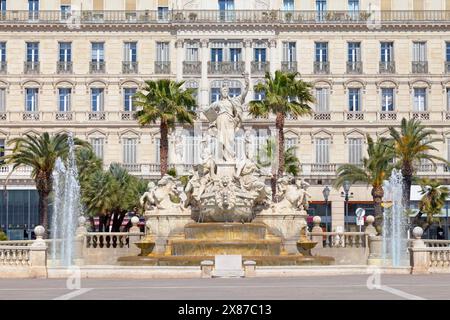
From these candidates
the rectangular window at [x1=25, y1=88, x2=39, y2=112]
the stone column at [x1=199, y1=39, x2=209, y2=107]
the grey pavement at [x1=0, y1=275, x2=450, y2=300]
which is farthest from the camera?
the rectangular window at [x1=25, y1=88, x2=39, y2=112]

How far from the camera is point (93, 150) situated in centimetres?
8169

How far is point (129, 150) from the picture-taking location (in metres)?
83.1

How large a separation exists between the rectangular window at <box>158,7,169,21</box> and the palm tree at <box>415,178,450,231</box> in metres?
22.0

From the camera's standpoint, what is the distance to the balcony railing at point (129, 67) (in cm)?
8306

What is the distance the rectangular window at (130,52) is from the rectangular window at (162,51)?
5.42 feet

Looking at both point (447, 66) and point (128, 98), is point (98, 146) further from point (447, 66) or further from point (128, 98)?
point (447, 66)

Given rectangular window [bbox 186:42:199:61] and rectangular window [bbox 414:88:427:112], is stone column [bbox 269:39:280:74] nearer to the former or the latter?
rectangular window [bbox 186:42:199:61]

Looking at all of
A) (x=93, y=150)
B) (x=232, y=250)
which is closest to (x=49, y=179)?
(x=93, y=150)

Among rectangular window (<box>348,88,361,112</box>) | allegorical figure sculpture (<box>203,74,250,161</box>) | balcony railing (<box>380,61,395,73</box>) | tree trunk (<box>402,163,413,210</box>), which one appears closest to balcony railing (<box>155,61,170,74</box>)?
rectangular window (<box>348,88,361,112</box>)

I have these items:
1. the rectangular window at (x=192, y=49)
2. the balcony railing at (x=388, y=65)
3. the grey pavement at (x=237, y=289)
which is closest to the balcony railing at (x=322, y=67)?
the balcony railing at (x=388, y=65)

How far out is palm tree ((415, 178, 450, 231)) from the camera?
7575cm

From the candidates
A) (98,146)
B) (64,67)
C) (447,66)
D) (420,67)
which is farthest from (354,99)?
(64,67)

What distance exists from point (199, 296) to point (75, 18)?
60179 mm
